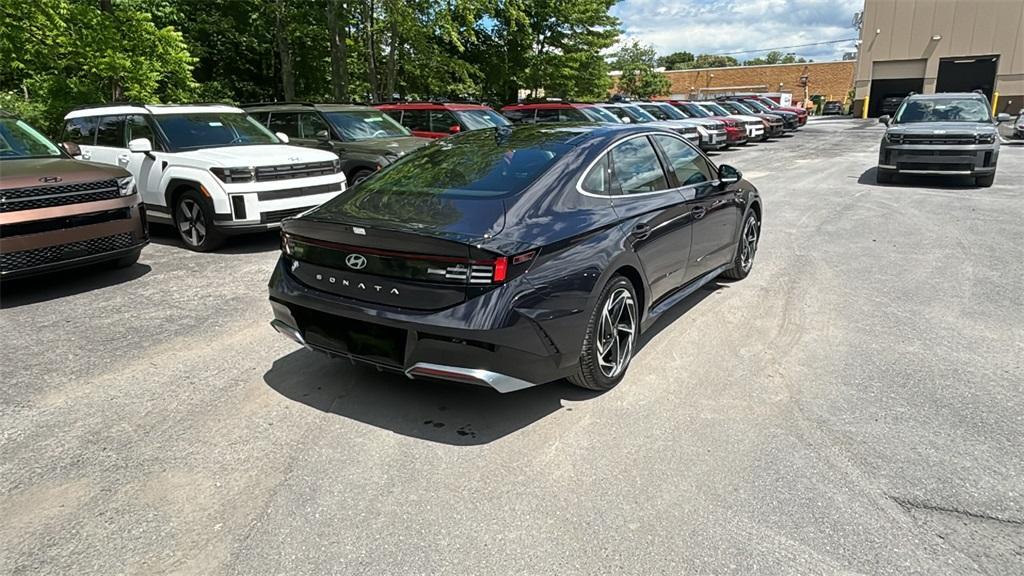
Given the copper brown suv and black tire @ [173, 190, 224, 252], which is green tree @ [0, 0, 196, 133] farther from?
the copper brown suv

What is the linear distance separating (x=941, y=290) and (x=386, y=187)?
17.0 ft

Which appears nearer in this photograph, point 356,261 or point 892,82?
point 356,261

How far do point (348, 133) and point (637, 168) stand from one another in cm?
748

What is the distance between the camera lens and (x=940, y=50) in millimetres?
46188

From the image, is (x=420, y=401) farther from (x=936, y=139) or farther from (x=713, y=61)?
(x=713, y=61)

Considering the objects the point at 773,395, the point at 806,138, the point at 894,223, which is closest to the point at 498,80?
the point at 806,138

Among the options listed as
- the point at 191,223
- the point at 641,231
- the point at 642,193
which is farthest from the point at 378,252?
the point at 191,223

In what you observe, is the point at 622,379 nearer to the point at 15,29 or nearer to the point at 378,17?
the point at 15,29

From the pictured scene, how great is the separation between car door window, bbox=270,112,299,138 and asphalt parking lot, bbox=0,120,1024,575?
6.35m

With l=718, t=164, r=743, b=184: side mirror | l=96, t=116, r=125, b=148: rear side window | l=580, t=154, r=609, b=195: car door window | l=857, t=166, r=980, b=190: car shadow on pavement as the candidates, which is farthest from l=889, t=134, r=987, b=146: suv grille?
l=96, t=116, r=125, b=148: rear side window

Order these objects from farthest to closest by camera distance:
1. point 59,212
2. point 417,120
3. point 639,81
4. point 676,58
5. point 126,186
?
point 676,58, point 639,81, point 417,120, point 126,186, point 59,212

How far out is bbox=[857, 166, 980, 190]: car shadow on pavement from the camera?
1304 cm

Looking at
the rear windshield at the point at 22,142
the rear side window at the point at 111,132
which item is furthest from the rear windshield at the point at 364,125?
the rear windshield at the point at 22,142

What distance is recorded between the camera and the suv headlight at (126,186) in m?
6.34
